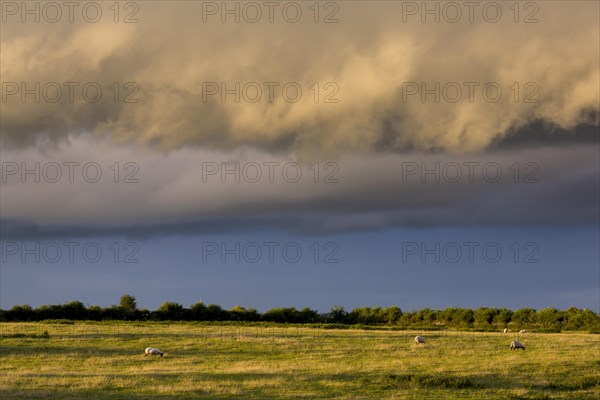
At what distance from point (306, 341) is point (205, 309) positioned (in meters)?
60.4

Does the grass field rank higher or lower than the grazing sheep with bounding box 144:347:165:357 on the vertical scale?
lower

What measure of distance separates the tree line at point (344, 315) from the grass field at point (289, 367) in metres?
45.0

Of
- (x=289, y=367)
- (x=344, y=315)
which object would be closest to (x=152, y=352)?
(x=289, y=367)

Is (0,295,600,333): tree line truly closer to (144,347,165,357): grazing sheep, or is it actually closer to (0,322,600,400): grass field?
(0,322,600,400): grass field

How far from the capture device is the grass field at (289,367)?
39638mm

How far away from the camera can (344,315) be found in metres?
140

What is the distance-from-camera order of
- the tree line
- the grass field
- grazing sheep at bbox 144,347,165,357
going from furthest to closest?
1. the tree line
2. grazing sheep at bbox 144,347,165,357
3. the grass field

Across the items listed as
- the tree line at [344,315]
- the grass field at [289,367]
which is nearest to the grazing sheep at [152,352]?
the grass field at [289,367]

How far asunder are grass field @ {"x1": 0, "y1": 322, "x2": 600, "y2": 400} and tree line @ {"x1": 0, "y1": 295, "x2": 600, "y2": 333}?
148ft

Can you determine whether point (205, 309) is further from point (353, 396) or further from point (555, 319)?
point (353, 396)

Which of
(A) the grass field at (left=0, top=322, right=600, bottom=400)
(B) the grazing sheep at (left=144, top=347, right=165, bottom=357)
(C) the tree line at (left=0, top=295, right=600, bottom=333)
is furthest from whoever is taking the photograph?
(C) the tree line at (left=0, top=295, right=600, bottom=333)

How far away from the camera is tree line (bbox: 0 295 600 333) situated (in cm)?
11844

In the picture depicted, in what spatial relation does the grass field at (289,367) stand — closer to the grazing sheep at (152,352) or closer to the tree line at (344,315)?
the grazing sheep at (152,352)

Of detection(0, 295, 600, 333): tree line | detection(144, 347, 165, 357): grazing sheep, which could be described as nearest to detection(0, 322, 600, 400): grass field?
detection(144, 347, 165, 357): grazing sheep
